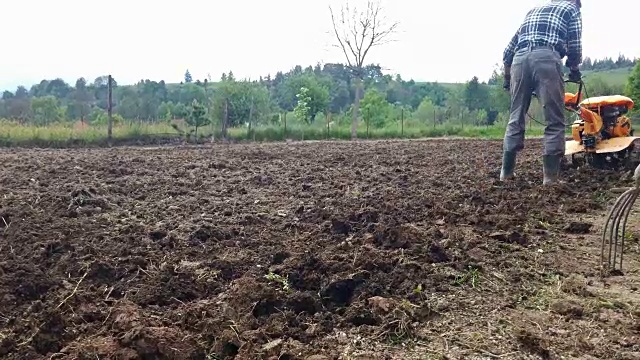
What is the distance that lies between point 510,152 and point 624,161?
1.64 meters

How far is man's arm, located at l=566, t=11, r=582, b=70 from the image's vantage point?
598 centimetres

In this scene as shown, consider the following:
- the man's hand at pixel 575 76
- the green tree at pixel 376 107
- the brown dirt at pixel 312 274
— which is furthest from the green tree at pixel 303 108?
the brown dirt at pixel 312 274

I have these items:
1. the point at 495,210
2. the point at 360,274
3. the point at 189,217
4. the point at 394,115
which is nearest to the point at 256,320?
the point at 360,274

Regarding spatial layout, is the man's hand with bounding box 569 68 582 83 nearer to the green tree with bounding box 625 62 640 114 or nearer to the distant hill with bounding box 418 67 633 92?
the distant hill with bounding box 418 67 633 92

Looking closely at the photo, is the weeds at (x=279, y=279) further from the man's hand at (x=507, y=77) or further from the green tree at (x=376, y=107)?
the green tree at (x=376, y=107)

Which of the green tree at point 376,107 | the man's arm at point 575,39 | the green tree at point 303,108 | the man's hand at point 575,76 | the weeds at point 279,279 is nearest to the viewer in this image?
the weeds at point 279,279

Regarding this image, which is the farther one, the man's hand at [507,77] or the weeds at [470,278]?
the man's hand at [507,77]

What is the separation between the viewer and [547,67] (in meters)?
5.80

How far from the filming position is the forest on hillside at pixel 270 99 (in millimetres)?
28173

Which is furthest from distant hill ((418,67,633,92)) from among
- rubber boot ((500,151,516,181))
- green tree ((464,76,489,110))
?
rubber boot ((500,151,516,181))

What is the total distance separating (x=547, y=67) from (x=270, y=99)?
43293 mm

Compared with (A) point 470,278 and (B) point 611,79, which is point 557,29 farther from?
(B) point 611,79

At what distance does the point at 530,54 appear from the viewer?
589cm

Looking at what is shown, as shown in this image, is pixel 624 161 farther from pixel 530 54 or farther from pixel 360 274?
pixel 360 274
